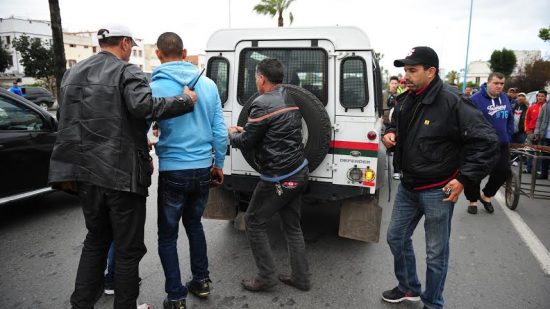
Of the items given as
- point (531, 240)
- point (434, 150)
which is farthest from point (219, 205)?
point (531, 240)

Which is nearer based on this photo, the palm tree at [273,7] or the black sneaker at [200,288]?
the black sneaker at [200,288]

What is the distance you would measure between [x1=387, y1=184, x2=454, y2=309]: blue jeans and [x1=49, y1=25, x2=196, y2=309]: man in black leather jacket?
1807 mm

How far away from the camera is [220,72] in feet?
14.3

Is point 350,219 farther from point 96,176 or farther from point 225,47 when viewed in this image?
point 96,176

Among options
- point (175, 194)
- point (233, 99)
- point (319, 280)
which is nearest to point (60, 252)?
point (175, 194)

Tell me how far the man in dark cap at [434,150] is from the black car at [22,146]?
444cm

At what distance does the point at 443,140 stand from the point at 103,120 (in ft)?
7.40

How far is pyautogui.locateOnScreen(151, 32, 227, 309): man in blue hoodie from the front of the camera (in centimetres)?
289

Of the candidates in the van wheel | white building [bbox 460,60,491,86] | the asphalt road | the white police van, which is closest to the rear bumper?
the white police van

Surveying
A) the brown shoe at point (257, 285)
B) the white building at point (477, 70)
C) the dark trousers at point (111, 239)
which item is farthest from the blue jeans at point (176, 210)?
the white building at point (477, 70)

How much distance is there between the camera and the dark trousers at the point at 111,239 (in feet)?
8.32

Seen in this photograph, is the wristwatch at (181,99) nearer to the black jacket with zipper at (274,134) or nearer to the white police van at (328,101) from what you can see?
the black jacket with zipper at (274,134)

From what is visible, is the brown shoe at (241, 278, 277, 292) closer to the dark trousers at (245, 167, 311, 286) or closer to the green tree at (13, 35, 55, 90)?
the dark trousers at (245, 167, 311, 286)

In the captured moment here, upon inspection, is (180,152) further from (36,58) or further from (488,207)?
(36,58)
